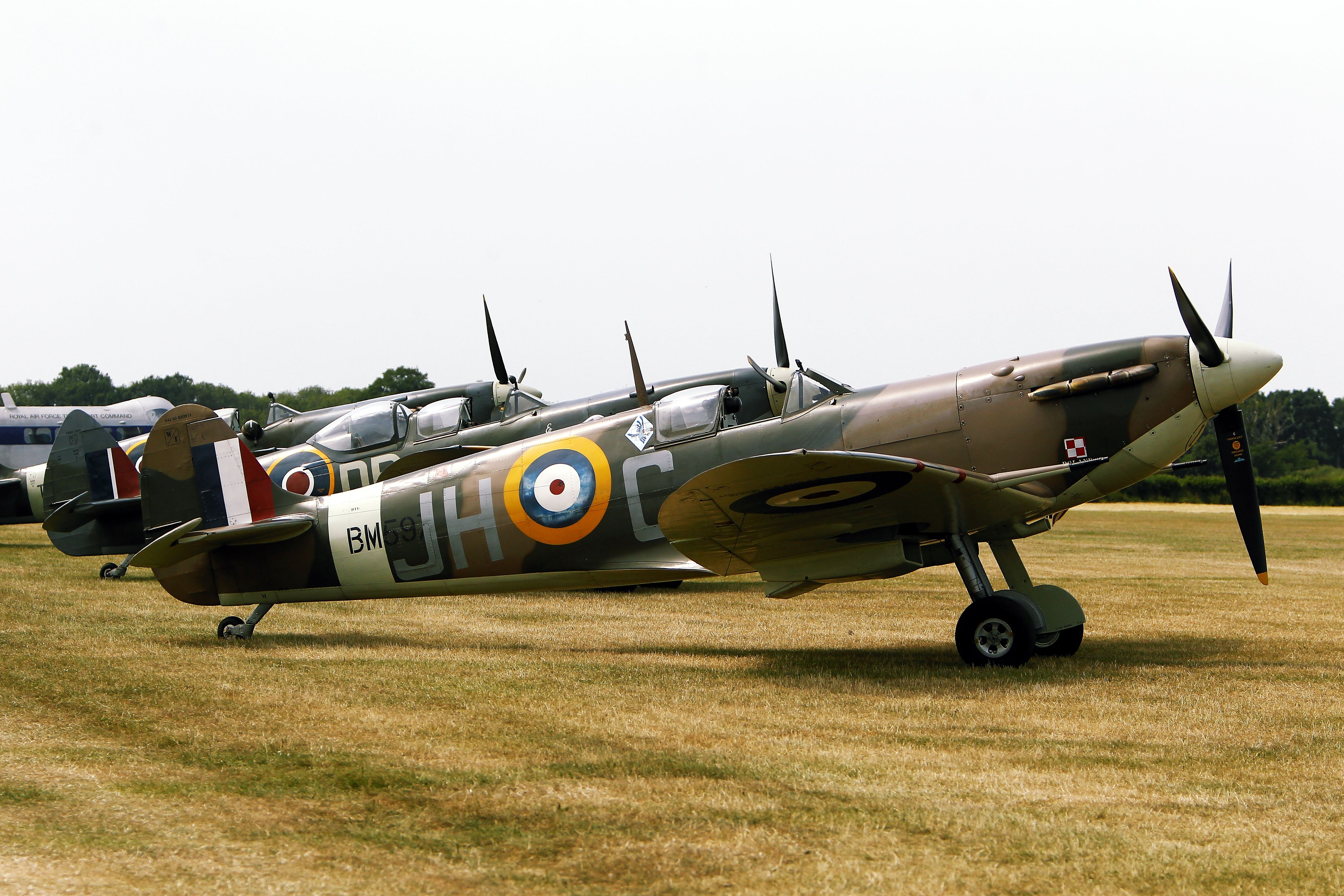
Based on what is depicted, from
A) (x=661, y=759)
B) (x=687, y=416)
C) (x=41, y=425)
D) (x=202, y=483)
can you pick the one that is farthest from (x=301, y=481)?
(x=41, y=425)

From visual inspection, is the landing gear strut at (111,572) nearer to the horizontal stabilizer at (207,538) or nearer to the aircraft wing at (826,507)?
the horizontal stabilizer at (207,538)

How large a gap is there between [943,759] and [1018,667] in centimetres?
270

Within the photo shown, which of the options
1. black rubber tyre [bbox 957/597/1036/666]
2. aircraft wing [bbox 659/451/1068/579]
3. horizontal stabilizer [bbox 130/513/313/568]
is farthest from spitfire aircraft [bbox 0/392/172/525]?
black rubber tyre [bbox 957/597/1036/666]

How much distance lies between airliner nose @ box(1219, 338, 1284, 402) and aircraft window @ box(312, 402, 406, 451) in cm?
1023

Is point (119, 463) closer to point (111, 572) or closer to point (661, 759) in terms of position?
point (111, 572)

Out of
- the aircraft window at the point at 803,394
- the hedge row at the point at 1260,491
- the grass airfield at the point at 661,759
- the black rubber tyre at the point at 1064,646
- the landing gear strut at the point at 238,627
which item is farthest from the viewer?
the hedge row at the point at 1260,491

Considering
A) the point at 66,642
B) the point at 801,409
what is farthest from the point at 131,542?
the point at 801,409

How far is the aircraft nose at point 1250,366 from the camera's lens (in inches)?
295

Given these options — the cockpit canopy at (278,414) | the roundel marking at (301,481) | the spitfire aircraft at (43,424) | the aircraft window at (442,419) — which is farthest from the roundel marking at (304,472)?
the spitfire aircraft at (43,424)

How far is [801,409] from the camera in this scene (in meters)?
8.52

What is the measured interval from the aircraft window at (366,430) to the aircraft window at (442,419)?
0.77ft

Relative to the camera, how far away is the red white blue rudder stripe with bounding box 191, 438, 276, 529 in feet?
31.0

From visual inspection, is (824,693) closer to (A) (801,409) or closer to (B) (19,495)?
(A) (801,409)

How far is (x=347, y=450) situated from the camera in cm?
1441
